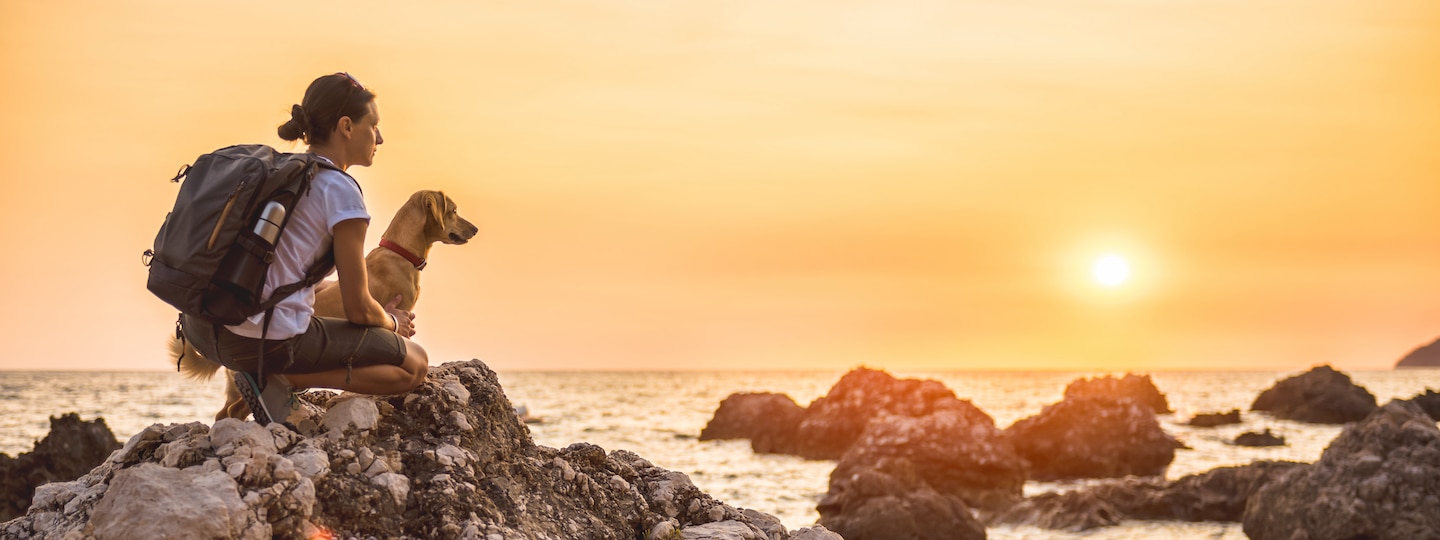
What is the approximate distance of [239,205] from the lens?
529 cm

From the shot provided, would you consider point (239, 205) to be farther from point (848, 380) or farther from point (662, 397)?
point (662, 397)

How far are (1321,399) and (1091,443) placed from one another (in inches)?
1245

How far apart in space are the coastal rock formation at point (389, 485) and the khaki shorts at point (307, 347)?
0.29 m

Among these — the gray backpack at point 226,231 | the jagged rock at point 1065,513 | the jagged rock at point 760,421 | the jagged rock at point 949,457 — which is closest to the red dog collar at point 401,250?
the gray backpack at point 226,231

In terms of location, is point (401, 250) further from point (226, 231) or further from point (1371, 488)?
point (1371, 488)

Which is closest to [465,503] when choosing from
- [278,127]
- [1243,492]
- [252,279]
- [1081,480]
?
[252,279]

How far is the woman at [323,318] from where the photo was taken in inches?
219

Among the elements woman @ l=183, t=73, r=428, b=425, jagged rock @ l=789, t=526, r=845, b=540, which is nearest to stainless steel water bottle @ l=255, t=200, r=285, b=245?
woman @ l=183, t=73, r=428, b=425

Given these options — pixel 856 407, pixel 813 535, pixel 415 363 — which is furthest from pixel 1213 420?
pixel 415 363

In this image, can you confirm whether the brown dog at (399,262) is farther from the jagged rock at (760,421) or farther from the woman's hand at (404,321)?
the jagged rock at (760,421)

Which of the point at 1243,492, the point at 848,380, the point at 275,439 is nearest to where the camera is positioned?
the point at 275,439

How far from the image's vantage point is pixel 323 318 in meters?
6.00

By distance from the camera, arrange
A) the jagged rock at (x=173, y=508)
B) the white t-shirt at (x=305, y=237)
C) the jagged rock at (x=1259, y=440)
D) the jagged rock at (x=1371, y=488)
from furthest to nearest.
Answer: the jagged rock at (x=1259, y=440) → the jagged rock at (x=1371, y=488) → the white t-shirt at (x=305, y=237) → the jagged rock at (x=173, y=508)

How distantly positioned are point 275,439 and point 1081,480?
34.8 meters
